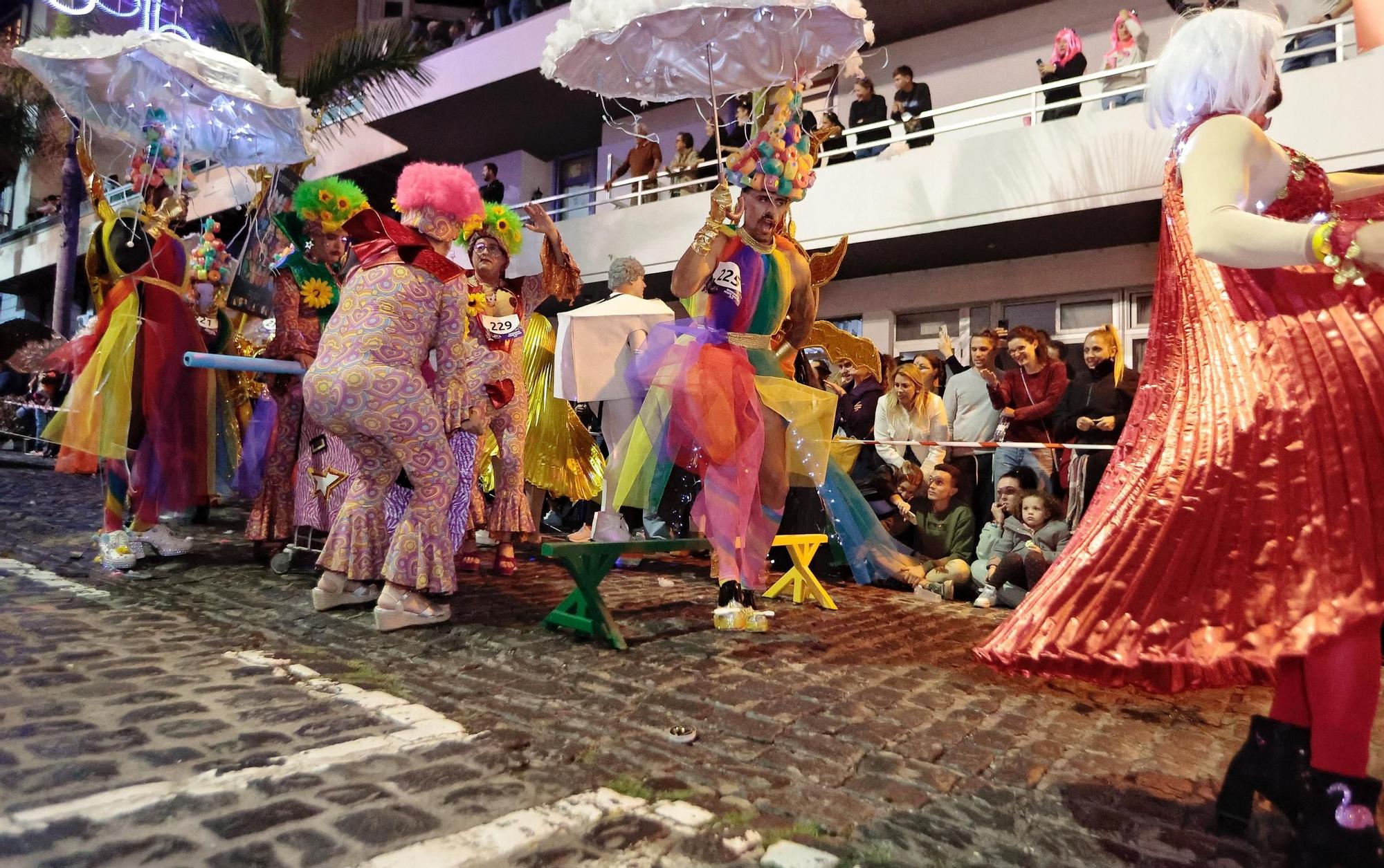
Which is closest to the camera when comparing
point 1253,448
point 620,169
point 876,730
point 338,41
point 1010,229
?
point 1253,448

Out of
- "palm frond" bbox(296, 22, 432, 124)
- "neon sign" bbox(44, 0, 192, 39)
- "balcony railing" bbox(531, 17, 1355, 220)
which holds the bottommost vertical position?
"balcony railing" bbox(531, 17, 1355, 220)

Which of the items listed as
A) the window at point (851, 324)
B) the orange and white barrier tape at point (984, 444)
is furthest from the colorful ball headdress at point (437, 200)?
the window at point (851, 324)

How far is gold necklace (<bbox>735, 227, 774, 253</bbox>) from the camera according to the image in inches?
155

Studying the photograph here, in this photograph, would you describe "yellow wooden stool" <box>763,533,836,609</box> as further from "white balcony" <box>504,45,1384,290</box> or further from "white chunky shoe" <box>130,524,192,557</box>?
"white balcony" <box>504,45,1384,290</box>

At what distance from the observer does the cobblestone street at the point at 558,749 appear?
1.71 metres

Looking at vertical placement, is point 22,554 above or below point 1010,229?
below

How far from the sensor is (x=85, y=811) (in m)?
1.72

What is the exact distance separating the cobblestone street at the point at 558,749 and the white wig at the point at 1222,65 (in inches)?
62.6

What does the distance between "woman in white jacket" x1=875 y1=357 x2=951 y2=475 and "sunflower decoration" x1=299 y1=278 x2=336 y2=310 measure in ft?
13.0

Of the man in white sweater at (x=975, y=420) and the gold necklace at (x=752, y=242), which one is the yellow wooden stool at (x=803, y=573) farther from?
the gold necklace at (x=752, y=242)

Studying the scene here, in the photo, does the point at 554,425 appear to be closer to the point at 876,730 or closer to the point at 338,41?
the point at 876,730

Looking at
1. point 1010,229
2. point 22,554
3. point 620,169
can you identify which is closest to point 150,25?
point 620,169

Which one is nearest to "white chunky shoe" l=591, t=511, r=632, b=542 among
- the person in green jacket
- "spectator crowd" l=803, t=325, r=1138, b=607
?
"spectator crowd" l=803, t=325, r=1138, b=607

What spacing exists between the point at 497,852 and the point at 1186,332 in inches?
72.5
